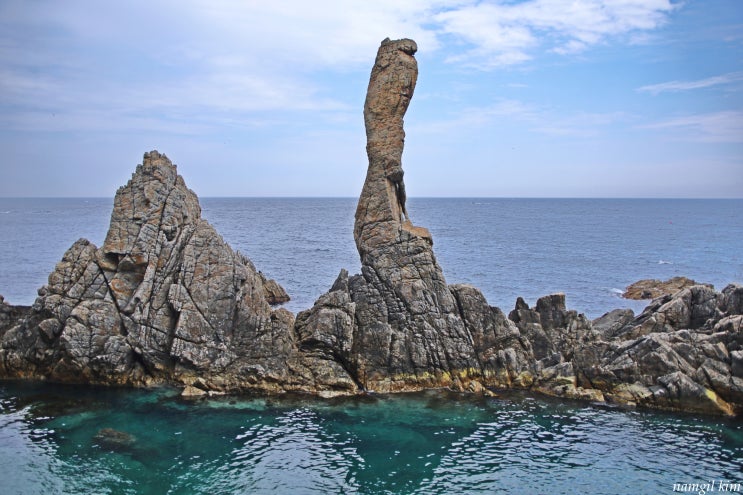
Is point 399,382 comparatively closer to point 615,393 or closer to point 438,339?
point 438,339

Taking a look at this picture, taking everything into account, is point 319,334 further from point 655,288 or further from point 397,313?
point 655,288

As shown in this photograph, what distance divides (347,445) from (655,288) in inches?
2303

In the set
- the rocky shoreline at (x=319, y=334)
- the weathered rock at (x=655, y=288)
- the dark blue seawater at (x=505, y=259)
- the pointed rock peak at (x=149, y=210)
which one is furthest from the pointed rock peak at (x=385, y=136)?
the weathered rock at (x=655, y=288)

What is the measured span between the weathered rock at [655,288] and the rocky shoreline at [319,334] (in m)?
32.1

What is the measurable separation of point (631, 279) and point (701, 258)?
Result: 35579 millimetres

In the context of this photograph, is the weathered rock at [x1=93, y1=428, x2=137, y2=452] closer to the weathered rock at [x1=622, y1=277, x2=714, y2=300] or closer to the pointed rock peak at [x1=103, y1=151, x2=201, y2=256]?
the pointed rock peak at [x1=103, y1=151, x2=201, y2=256]

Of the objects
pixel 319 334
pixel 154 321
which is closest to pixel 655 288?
pixel 319 334

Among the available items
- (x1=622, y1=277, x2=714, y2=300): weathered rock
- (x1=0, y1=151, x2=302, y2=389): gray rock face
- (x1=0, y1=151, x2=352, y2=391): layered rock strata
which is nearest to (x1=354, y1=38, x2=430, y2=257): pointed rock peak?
(x1=0, y1=151, x2=352, y2=391): layered rock strata

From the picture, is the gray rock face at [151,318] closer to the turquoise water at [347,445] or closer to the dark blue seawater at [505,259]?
the turquoise water at [347,445]

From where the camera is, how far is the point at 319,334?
40531mm

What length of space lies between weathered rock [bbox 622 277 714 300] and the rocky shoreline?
3214cm

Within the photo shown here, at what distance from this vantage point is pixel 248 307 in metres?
41.1

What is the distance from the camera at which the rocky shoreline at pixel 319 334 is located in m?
39.2

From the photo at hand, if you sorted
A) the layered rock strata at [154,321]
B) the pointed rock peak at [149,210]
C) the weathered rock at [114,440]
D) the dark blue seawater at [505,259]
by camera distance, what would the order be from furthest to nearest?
the dark blue seawater at [505,259], the pointed rock peak at [149,210], the layered rock strata at [154,321], the weathered rock at [114,440]
